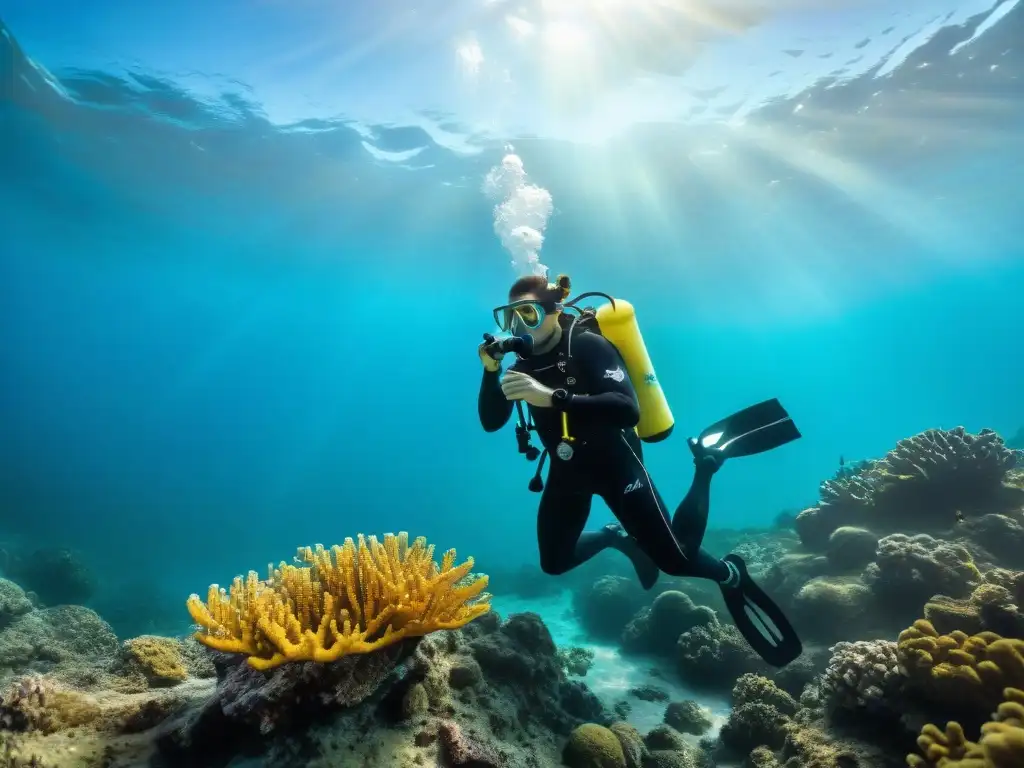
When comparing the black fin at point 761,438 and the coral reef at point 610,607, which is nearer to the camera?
the black fin at point 761,438

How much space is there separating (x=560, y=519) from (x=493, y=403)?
1345 millimetres

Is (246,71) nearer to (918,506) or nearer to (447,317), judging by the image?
(918,506)

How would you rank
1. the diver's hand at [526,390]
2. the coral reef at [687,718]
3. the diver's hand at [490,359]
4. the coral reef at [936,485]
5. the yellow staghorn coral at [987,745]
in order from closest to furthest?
the yellow staghorn coral at [987,745] < the diver's hand at [526,390] < the diver's hand at [490,359] < the coral reef at [687,718] < the coral reef at [936,485]

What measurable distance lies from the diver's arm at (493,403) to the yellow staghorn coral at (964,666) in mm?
3652

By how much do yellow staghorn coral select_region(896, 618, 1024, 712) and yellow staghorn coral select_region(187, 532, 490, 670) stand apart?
3.09 meters

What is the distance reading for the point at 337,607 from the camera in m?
3.12

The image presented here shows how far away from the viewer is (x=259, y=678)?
292 centimetres

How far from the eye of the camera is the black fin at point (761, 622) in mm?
4793

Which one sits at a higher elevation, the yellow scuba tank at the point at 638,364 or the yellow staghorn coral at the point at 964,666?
the yellow scuba tank at the point at 638,364

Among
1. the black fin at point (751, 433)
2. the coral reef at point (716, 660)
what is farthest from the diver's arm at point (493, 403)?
the coral reef at point (716, 660)

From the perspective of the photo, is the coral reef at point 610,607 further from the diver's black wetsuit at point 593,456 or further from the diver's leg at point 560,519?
the diver's black wetsuit at point 593,456

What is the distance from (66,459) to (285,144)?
98931mm

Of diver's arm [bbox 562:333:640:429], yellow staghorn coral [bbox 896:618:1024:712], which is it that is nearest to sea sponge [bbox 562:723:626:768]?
yellow staghorn coral [bbox 896:618:1024:712]

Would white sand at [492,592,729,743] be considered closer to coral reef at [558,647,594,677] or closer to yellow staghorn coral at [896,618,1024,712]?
coral reef at [558,647,594,677]
